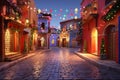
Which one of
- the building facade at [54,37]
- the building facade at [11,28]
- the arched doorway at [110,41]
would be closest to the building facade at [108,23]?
the arched doorway at [110,41]

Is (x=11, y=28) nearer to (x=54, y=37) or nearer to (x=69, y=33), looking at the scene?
Result: (x=69, y=33)

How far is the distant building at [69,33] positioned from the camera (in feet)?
197

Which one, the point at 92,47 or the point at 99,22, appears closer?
the point at 99,22

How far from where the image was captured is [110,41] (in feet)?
57.1

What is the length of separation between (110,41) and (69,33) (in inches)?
1743

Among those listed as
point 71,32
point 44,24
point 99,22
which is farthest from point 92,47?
point 71,32

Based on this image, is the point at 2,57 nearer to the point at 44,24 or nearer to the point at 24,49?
the point at 24,49

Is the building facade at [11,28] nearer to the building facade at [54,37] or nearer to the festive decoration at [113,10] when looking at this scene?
the festive decoration at [113,10]

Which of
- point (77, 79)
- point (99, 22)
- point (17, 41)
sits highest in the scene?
point (99, 22)

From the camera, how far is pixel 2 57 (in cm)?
1516

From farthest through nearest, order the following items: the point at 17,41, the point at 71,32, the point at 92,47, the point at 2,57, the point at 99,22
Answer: the point at 71,32 < the point at 92,47 < the point at 17,41 < the point at 99,22 < the point at 2,57

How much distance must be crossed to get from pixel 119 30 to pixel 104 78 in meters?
5.28

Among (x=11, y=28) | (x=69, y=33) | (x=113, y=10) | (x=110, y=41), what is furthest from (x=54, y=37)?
(x=113, y=10)

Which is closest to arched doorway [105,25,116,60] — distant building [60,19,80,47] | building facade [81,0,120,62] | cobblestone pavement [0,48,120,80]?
building facade [81,0,120,62]
